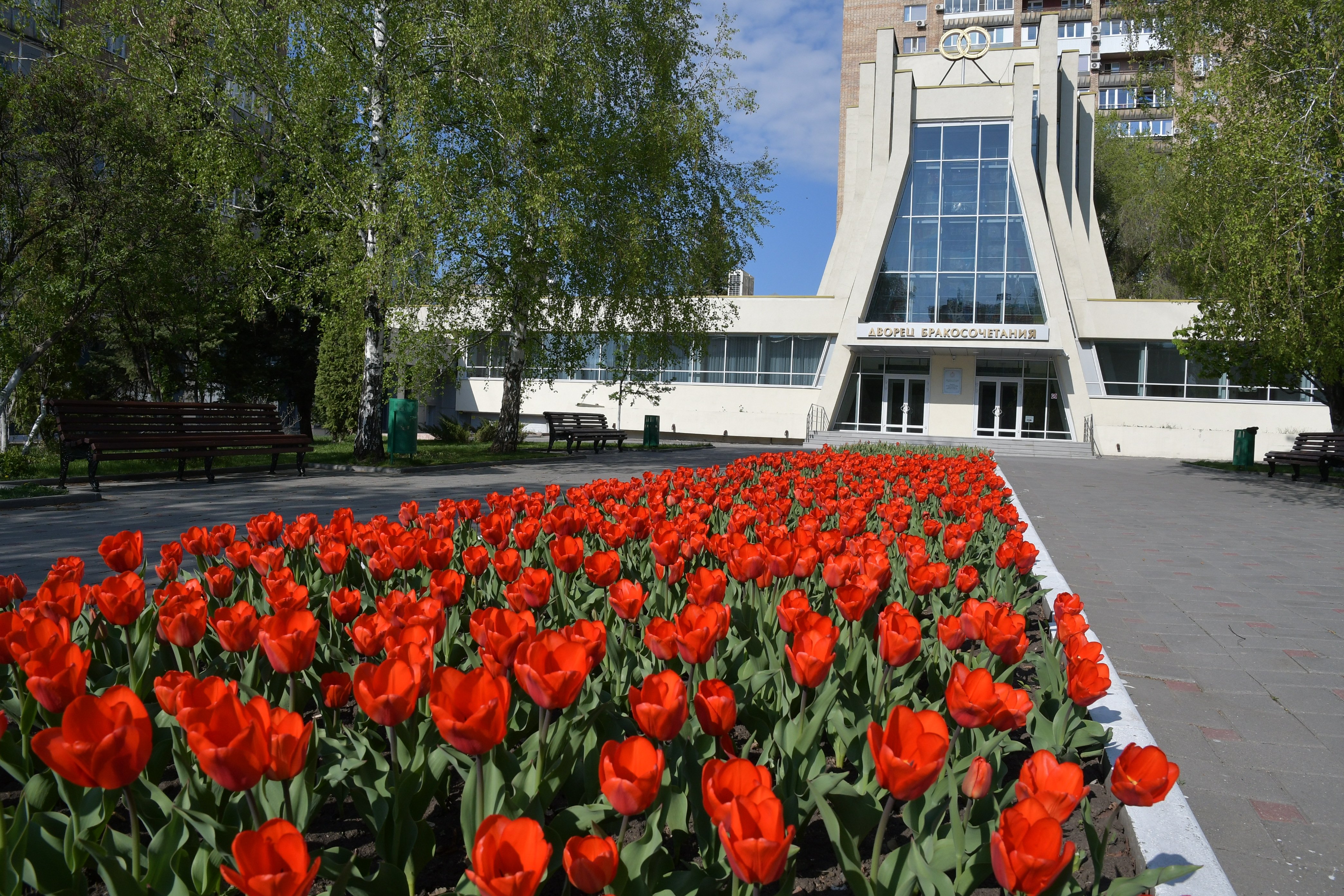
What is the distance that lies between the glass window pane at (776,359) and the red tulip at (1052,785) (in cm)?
3743

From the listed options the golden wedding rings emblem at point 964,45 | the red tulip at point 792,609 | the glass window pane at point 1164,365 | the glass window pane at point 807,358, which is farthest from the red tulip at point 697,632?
the golden wedding rings emblem at point 964,45

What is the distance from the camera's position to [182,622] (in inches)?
87.7

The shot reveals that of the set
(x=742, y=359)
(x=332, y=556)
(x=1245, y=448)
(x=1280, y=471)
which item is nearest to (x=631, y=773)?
(x=332, y=556)

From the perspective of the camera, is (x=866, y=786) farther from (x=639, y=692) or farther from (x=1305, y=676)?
(x=1305, y=676)

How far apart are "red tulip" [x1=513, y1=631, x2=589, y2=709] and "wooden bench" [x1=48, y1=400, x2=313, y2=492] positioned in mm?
11482

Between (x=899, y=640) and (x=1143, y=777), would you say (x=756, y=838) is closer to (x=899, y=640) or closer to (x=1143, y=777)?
(x=1143, y=777)

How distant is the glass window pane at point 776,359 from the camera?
127ft

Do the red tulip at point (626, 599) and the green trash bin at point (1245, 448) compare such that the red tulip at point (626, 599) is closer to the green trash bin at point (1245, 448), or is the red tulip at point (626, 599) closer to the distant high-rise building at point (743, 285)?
the green trash bin at point (1245, 448)

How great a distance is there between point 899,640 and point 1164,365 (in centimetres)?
3729

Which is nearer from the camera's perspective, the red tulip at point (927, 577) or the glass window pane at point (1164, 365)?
the red tulip at point (927, 577)

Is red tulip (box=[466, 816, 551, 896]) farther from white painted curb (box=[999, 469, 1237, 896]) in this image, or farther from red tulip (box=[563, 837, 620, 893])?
white painted curb (box=[999, 469, 1237, 896])

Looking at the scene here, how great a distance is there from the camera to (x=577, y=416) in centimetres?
2489

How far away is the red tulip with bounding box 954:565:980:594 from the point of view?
3285 mm

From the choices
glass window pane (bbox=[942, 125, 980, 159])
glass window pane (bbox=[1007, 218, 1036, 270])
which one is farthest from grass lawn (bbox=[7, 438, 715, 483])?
glass window pane (bbox=[942, 125, 980, 159])
